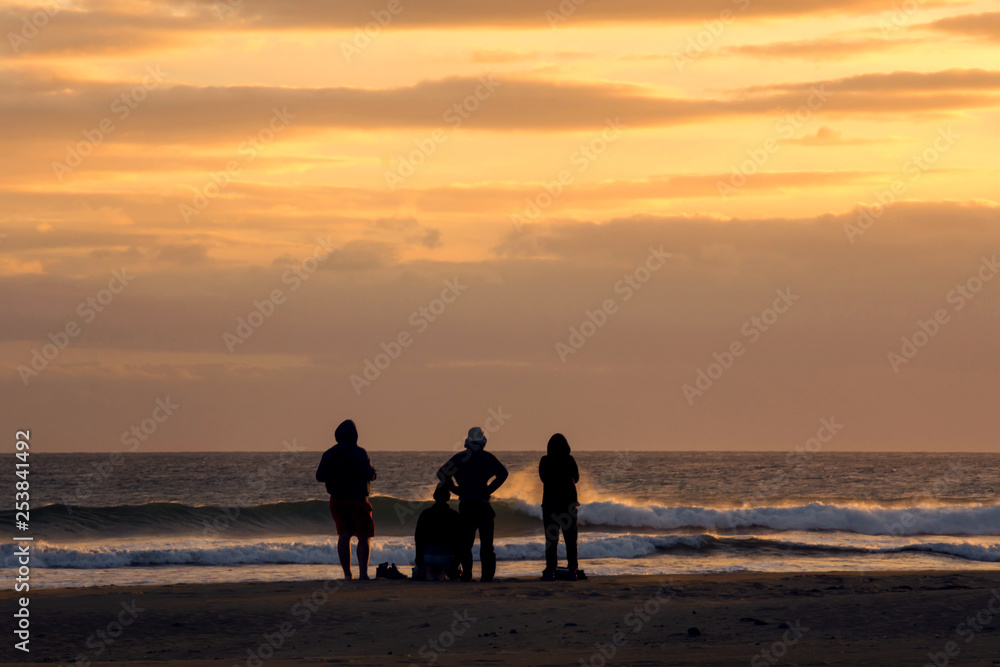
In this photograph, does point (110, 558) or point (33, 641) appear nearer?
point (33, 641)

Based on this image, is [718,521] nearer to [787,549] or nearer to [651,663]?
[787,549]

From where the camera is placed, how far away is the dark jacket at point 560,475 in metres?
12.8

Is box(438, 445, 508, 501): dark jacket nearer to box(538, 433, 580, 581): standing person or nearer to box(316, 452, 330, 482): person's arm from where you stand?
box(538, 433, 580, 581): standing person

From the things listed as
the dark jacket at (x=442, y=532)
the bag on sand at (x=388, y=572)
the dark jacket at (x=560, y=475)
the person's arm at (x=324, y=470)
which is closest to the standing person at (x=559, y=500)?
the dark jacket at (x=560, y=475)

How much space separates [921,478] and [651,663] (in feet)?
181

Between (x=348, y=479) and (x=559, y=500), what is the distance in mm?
2616

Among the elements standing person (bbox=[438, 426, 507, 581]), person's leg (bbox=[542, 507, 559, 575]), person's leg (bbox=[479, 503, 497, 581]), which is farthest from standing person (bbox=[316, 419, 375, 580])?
person's leg (bbox=[542, 507, 559, 575])

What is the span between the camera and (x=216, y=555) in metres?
18.9

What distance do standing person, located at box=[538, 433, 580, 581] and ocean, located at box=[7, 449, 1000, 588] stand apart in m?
2.57

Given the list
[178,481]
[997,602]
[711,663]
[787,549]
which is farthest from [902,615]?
[178,481]

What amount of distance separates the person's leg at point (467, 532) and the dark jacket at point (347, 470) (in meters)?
1.17

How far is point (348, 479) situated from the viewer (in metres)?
12.3

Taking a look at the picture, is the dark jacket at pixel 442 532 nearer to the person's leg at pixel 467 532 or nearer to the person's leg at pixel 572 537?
the person's leg at pixel 467 532

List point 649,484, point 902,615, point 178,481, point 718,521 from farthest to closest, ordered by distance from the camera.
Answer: point 178,481
point 649,484
point 718,521
point 902,615
